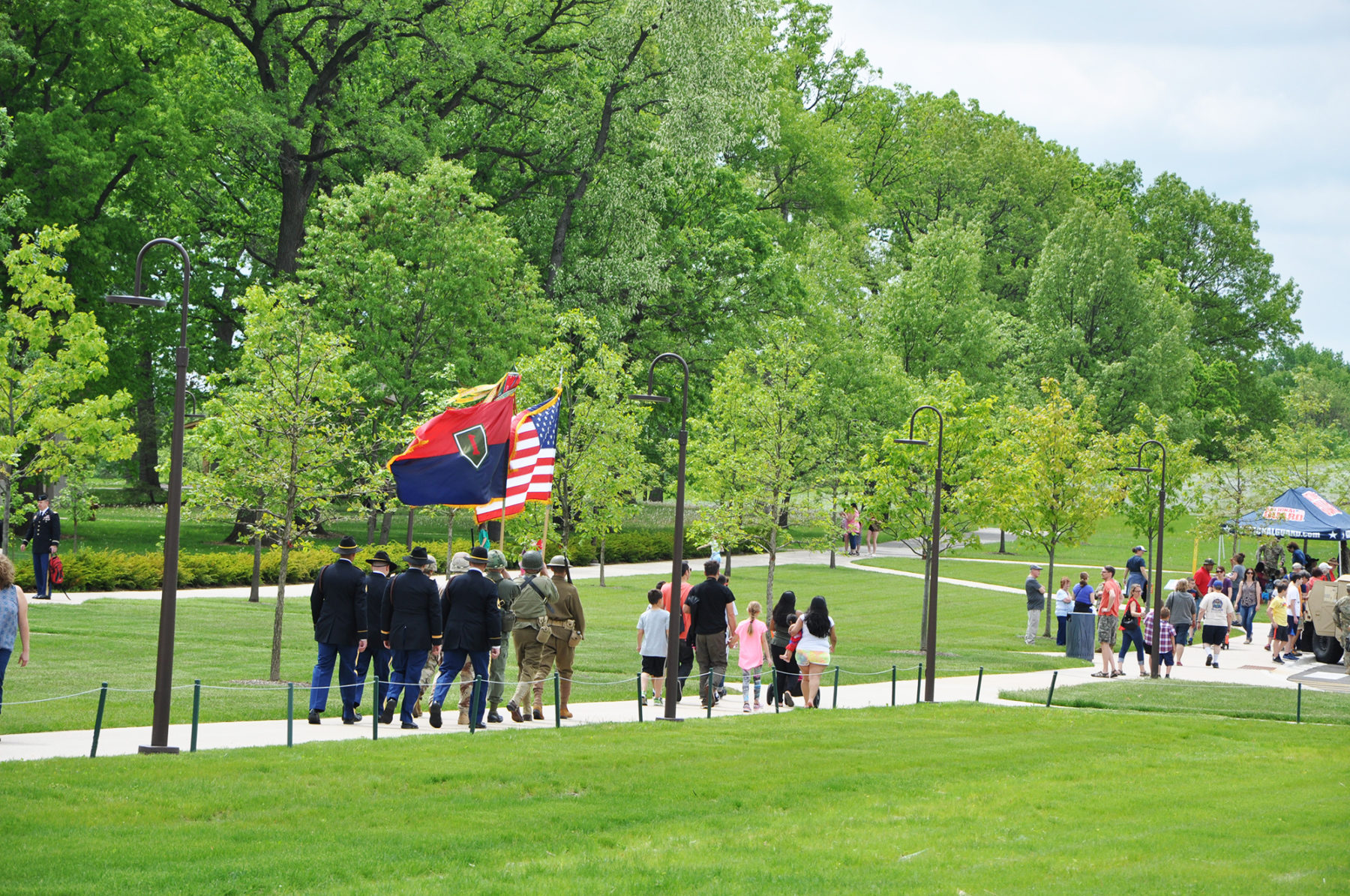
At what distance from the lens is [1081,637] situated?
28.8 m

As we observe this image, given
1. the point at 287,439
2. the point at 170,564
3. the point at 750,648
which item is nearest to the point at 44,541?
the point at 287,439

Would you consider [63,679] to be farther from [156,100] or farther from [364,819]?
[156,100]

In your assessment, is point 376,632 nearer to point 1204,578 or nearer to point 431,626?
point 431,626

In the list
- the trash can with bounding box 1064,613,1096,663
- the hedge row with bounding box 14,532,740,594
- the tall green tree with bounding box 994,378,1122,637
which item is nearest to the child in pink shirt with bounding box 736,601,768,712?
the hedge row with bounding box 14,532,740,594

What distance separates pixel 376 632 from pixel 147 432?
115ft

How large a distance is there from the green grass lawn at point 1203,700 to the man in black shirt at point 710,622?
624 centimetres

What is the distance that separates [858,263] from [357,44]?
34.6 metres

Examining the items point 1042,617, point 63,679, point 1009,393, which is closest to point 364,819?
point 63,679

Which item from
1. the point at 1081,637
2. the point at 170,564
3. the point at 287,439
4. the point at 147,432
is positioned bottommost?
the point at 1081,637

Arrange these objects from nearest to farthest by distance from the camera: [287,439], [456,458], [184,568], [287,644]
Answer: [287,439] < [456,458] < [287,644] < [184,568]

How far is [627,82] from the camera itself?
139 ft

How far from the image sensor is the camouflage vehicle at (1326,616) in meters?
28.4

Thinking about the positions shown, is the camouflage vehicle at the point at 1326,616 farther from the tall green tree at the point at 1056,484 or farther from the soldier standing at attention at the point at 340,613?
the soldier standing at attention at the point at 340,613

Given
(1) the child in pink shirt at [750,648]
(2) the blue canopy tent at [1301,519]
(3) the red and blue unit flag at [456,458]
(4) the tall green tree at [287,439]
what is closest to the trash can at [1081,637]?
(1) the child in pink shirt at [750,648]
